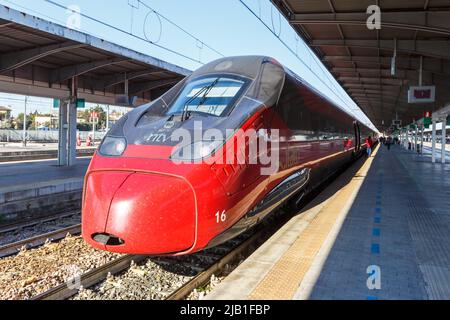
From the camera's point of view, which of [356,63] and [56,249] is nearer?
[56,249]

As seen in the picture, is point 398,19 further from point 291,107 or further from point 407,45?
point 291,107

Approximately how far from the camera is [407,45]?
13008mm

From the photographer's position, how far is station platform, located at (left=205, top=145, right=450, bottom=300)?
13.9 ft

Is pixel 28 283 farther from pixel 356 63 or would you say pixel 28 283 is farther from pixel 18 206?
pixel 356 63

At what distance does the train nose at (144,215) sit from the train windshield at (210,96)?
1.40 meters

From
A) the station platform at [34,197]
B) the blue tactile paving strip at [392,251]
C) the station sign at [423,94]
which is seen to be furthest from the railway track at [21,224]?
the station sign at [423,94]

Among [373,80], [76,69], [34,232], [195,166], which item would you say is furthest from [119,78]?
[195,166]

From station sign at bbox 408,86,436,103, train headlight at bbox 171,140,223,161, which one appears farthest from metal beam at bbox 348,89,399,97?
train headlight at bbox 171,140,223,161

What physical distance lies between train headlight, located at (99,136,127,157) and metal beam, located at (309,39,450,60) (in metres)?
10.4

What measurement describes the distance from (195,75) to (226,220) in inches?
103

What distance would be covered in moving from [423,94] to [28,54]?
44.8ft

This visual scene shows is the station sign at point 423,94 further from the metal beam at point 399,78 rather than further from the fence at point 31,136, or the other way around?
the fence at point 31,136

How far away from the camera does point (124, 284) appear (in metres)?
5.01
